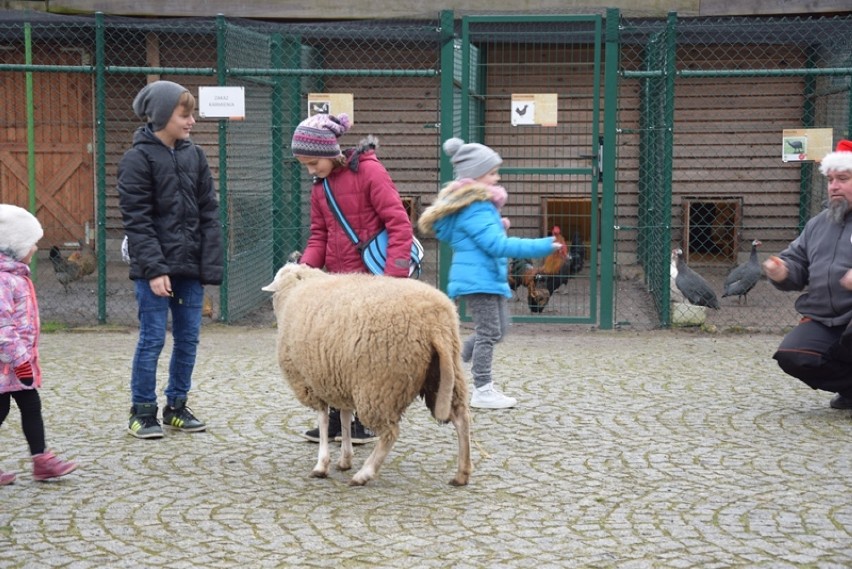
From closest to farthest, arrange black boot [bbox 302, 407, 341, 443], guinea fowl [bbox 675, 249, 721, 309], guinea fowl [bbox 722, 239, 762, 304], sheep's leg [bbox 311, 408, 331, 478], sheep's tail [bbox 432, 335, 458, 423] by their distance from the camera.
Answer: sheep's tail [bbox 432, 335, 458, 423] < sheep's leg [bbox 311, 408, 331, 478] < black boot [bbox 302, 407, 341, 443] < guinea fowl [bbox 675, 249, 721, 309] < guinea fowl [bbox 722, 239, 762, 304]

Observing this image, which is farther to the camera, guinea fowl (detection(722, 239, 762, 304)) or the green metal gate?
guinea fowl (detection(722, 239, 762, 304))

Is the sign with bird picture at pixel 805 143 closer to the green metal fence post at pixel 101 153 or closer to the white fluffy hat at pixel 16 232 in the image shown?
the green metal fence post at pixel 101 153

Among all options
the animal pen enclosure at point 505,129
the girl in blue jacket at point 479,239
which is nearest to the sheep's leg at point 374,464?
the girl in blue jacket at point 479,239

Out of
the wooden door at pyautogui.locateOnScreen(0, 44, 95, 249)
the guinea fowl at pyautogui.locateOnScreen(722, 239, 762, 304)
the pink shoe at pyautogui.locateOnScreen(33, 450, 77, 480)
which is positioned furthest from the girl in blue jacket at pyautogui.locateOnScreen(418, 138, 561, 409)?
the wooden door at pyautogui.locateOnScreen(0, 44, 95, 249)

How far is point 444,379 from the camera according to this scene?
5.48 meters

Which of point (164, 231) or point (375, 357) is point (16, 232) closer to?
point (164, 231)

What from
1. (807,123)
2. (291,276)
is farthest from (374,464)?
(807,123)

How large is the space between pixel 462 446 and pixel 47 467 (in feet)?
6.92

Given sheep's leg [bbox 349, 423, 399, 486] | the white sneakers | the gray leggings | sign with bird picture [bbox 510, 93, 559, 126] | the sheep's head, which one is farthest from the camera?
sign with bird picture [bbox 510, 93, 559, 126]

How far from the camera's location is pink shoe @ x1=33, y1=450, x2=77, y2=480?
573 cm

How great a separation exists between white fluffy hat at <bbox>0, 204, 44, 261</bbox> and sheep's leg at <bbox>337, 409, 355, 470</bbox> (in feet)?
5.98

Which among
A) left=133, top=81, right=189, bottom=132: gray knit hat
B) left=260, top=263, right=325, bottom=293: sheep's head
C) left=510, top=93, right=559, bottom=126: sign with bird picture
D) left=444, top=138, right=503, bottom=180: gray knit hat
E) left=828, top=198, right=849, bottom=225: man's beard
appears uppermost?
left=510, top=93, right=559, bottom=126: sign with bird picture

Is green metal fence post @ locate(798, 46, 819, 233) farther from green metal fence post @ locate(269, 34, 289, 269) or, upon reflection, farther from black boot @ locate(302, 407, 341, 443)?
black boot @ locate(302, 407, 341, 443)

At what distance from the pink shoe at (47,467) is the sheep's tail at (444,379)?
1.95 m
